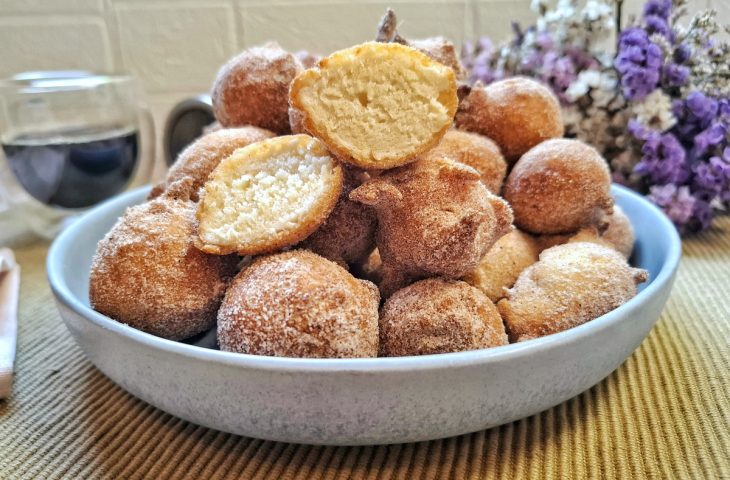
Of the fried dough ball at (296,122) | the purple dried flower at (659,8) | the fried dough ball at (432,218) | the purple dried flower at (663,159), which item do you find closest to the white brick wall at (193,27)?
the purple dried flower at (659,8)

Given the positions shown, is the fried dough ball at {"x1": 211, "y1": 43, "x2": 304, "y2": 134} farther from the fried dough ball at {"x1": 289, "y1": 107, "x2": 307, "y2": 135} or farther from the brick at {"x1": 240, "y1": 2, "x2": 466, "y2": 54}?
the brick at {"x1": 240, "y1": 2, "x2": 466, "y2": 54}

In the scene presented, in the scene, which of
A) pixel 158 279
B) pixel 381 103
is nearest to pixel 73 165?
pixel 158 279

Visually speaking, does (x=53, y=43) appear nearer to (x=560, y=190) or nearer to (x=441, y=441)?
(x=560, y=190)

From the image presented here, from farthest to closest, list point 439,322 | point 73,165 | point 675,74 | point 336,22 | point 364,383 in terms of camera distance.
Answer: point 336,22, point 73,165, point 675,74, point 439,322, point 364,383

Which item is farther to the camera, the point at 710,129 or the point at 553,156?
the point at 710,129

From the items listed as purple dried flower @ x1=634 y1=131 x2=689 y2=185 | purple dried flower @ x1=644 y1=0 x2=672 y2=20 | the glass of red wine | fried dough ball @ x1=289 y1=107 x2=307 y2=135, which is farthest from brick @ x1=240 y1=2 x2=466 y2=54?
fried dough ball @ x1=289 y1=107 x2=307 y2=135

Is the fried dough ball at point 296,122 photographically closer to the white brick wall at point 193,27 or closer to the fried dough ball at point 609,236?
the fried dough ball at point 609,236

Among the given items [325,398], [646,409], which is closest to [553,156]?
[646,409]

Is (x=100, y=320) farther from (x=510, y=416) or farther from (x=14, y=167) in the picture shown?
(x=14, y=167)
